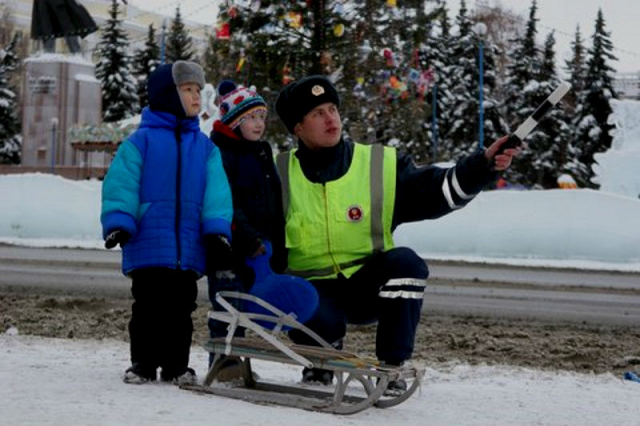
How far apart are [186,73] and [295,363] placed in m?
1.45

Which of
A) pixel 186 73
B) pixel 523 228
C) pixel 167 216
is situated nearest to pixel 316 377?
pixel 167 216

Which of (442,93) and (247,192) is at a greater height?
(442,93)

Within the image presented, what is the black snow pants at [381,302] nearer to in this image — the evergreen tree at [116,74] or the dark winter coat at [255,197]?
the dark winter coat at [255,197]

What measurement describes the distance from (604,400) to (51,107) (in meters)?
47.9

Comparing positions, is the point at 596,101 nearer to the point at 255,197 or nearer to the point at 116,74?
the point at 116,74

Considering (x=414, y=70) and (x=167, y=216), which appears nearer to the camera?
(x=167, y=216)

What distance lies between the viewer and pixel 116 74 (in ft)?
194

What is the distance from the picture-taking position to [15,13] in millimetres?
76500

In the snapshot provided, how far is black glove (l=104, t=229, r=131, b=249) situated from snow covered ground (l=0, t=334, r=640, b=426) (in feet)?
1.90

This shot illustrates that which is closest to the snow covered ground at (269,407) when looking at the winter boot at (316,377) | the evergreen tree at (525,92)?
the winter boot at (316,377)

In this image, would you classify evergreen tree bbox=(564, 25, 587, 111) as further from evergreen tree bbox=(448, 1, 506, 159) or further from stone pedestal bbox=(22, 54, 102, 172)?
stone pedestal bbox=(22, 54, 102, 172)

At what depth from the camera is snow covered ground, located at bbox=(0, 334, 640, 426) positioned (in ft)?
11.1

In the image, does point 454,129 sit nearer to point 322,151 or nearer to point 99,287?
point 99,287

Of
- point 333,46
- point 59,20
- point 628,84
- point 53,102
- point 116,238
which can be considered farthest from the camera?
point 628,84
